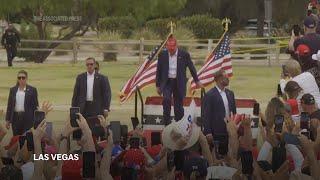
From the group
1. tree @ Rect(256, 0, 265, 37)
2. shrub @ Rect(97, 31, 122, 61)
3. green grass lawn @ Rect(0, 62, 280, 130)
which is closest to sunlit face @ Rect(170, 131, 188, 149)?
green grass lawn @ Rect(0, 62, 280, 130)

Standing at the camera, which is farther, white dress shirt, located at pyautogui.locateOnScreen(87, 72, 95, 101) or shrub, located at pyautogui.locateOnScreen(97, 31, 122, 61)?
shrub, located at pyautogui.locateOnScreen(97, 31, 122, 61)

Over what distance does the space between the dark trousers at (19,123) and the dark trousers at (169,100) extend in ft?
7.37

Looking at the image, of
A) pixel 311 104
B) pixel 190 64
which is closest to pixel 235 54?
pixel 190 64

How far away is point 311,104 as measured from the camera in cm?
816

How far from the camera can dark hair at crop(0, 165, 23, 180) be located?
227 inches

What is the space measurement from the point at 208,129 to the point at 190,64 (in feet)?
13.0

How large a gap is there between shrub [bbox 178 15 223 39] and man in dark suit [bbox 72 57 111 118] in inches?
1348

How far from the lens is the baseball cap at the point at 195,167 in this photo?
5949 millimetres

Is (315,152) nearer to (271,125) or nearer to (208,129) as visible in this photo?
(271,125)

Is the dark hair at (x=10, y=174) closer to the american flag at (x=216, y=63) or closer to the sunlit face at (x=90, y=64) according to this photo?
the sunlit face at (x=90, y=64)

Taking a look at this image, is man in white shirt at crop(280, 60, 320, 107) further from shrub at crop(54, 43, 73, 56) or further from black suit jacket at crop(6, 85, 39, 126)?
shrub at crop(54, 43, 73, 56)

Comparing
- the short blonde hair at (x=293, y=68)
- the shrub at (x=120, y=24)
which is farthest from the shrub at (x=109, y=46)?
the short blonde hair at (x=293, y=68)

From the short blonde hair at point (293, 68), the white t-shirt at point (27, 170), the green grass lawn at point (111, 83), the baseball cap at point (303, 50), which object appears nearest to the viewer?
the white t-shirt at point (27, 170)

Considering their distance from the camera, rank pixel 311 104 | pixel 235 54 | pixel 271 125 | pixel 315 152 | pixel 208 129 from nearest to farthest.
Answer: pixel 315 152
pixel 271 125
pixel 311 104
pixel 208 129
pixel 235 54
